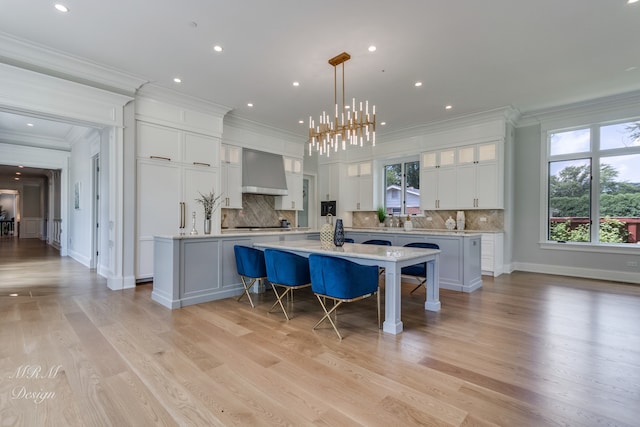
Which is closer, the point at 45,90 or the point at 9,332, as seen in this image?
the point at 9,332

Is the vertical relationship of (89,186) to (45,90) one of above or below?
below

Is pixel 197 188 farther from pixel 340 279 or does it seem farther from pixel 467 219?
Result: pixel 467 219

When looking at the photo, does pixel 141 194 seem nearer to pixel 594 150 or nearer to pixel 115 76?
pixel 115 76

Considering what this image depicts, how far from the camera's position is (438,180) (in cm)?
698

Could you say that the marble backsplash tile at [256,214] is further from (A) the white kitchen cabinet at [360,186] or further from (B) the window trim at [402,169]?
(B) the window trim at [402,169]

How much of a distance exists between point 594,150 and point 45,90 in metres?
9.13

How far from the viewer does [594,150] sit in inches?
229

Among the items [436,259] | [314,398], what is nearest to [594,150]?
[436,259]

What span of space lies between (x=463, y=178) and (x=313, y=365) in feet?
18.5

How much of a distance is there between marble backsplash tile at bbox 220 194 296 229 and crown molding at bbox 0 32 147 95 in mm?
3023

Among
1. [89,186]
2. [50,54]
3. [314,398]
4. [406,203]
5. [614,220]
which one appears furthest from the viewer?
[406,203]

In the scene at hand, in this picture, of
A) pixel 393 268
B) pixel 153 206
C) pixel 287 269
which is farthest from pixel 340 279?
pixel 153 206

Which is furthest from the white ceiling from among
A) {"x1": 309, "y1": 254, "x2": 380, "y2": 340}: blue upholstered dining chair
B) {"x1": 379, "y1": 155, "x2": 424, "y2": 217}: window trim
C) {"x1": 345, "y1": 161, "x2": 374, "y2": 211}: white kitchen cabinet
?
{"x1": 345, "y1": 161, "x2": 374, "y2": 211}: white kitchen cabinet

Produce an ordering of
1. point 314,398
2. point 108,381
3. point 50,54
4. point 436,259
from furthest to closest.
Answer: point 50,54 < point 436,259 < point 108,381 < point 314,398
